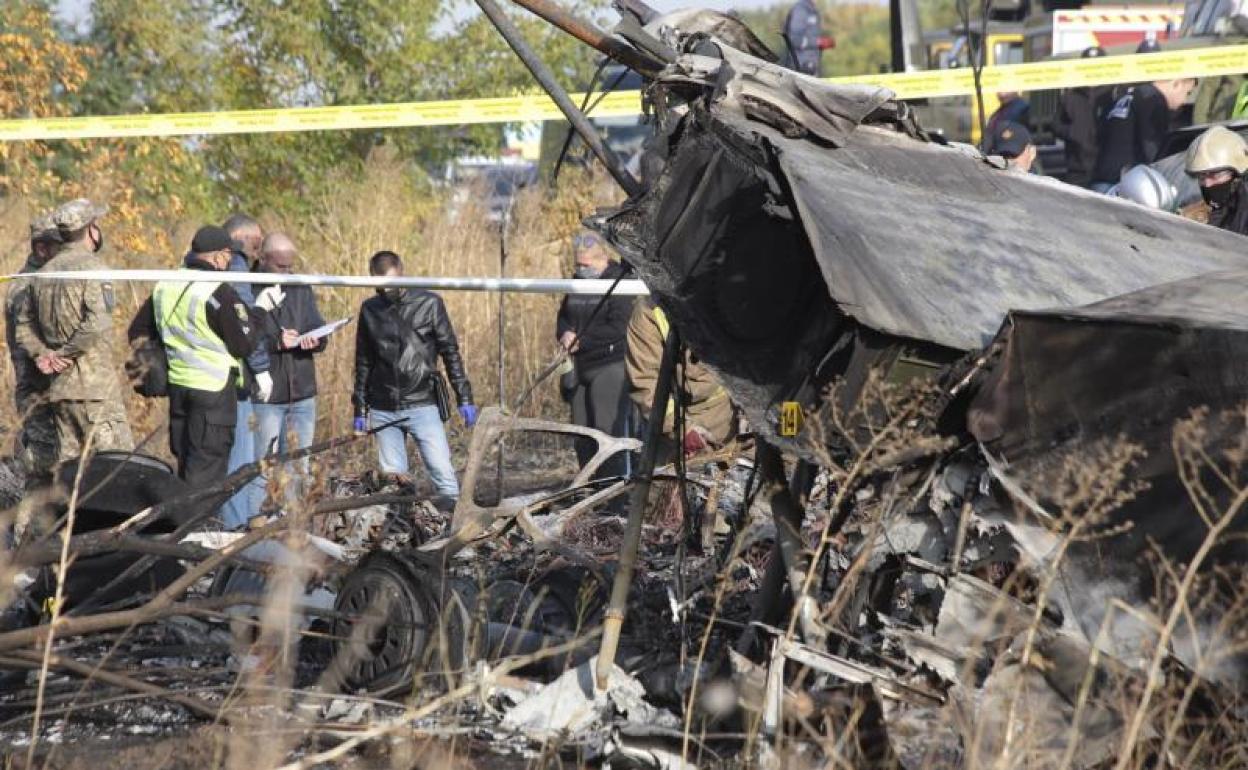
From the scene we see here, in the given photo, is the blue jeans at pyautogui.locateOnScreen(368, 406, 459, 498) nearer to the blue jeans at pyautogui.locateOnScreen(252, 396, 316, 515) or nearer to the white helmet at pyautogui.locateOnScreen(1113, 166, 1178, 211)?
the blue jeans at pyautogui.locateOnScreen(252, 396, 316, 515)

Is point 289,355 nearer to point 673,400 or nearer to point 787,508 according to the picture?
point 673,400

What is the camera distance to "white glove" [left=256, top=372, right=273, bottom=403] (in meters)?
9.73

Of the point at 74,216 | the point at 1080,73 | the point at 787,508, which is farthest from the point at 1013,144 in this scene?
the point at 787,508

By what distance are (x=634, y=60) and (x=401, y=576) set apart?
1.98m

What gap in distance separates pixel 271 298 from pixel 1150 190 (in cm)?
511

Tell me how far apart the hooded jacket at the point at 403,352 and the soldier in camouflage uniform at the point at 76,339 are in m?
1.47

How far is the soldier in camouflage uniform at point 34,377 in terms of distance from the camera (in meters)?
9.03

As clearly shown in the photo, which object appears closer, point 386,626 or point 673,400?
point 386,626

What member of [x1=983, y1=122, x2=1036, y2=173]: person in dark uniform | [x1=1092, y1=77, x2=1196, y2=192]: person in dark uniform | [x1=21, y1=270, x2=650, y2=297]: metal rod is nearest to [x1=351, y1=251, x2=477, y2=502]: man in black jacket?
[x1=21, y1=270, x2=650, y2=297]: metal rod

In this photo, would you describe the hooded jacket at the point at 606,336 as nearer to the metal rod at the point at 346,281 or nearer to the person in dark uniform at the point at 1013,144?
the metal rod at the point at 346,281

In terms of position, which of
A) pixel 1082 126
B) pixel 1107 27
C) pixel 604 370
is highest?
pixel 1107 27

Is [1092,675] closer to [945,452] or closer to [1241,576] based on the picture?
[1241,576]

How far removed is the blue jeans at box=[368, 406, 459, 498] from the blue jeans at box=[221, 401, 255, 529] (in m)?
0.74

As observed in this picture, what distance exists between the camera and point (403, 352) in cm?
995
